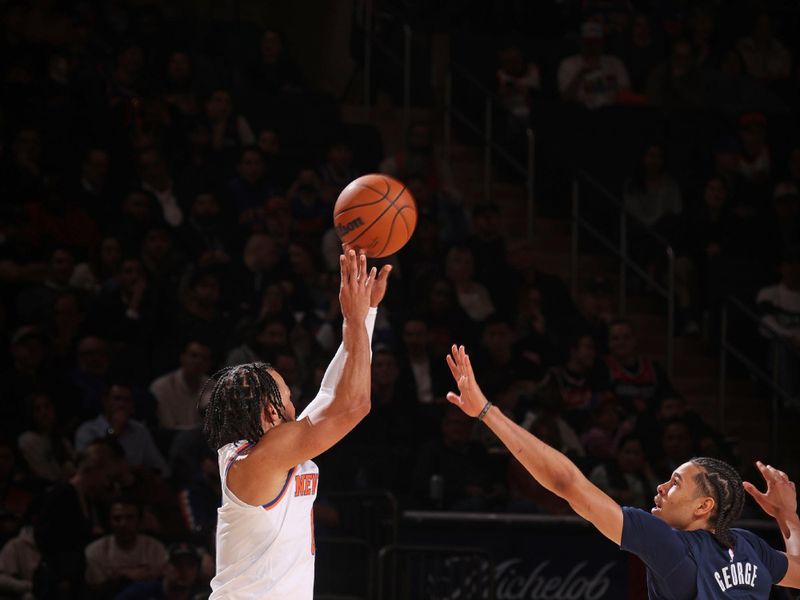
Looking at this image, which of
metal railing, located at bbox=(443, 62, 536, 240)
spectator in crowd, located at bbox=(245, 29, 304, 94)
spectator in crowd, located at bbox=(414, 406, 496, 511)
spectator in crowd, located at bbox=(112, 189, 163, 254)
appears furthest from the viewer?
spectator in crowd, located at bbox=(245, 29, 304, 94)

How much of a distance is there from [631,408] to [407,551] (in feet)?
11.2

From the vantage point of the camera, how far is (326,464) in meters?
8.94

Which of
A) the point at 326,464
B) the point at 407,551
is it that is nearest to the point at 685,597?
the point at 407,551

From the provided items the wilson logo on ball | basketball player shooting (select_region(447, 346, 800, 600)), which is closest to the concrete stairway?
the wilson logo on ball

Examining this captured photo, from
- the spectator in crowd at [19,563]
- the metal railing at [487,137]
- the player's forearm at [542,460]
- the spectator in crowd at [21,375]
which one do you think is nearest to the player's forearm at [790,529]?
the player's forearm at [542,460]

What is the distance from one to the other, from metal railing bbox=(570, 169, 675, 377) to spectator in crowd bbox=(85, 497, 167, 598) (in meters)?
5.15

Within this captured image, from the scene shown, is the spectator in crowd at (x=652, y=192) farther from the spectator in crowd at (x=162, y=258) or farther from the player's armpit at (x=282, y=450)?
the player's armpit at (x=282, y=450)

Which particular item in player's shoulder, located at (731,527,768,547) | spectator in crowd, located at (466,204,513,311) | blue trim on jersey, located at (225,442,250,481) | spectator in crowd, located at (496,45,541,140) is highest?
spectator in crowd, located at (496,45,541,140)

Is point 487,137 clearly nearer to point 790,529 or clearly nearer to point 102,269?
point 102,269

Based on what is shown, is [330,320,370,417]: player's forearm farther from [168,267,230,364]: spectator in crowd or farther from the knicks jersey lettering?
[168,267,230,364]: spectator in crowd

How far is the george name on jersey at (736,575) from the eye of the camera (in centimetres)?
409

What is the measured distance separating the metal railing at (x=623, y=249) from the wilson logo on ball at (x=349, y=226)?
6.59m

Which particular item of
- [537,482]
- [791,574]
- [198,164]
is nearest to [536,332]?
[537,482]

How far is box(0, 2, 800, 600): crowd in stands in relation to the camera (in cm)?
854
